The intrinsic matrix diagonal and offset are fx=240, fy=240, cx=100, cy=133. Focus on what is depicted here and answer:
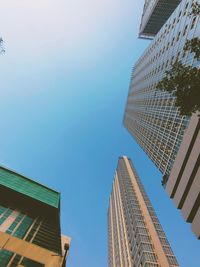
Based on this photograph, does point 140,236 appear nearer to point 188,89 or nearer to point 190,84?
point 188,89

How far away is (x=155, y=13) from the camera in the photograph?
113 m

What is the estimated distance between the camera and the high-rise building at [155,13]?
104 m

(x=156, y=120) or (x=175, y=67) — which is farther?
(x=156, y=120)


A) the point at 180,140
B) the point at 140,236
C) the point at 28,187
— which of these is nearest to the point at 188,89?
the point at 180,140

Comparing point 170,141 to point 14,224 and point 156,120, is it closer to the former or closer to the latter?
point 156,120

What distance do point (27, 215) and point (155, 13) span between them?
106 m

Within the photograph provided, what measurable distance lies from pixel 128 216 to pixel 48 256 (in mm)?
112210

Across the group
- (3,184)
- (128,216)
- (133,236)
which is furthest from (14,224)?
(128,216)

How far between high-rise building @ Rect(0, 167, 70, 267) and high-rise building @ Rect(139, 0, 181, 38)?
283 ft

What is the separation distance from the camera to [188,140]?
24203 mm

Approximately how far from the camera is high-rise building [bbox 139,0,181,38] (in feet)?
342

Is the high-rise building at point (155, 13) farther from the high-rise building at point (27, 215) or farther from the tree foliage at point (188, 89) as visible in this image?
the tree foliage at point (188, 89)

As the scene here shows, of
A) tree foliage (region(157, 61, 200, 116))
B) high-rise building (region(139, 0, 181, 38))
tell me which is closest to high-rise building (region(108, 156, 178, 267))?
tree foliage (region(157, 61, 200, 116))

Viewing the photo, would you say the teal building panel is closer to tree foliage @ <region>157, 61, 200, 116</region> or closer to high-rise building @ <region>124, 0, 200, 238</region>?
high-rise building @ <region>124, 0, 200, 238</region>
